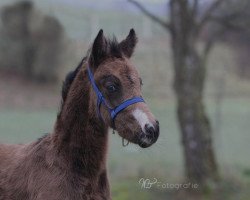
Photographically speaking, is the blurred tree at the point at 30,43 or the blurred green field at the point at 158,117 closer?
the blurred green field at the point at 158,117

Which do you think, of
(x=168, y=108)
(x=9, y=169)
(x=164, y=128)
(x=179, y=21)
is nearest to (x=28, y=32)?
(x=168, y=108)

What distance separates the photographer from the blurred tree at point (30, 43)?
2712 centimetres

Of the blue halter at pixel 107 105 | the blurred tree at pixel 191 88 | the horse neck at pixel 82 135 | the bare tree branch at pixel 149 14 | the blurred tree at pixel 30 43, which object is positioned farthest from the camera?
the blurred tree at pixel 30 43

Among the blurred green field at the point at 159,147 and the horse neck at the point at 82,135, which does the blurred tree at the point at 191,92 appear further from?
the horse neck at the point at 82,135

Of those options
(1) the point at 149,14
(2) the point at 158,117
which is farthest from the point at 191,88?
(2) the point at 158,117

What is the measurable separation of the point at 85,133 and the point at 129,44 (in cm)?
97

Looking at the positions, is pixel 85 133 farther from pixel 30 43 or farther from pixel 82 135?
pixel 30 43

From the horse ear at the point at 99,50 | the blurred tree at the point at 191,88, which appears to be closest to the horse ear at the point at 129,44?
the horse ear at the point at 99,50

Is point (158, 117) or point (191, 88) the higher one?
point (158, 117)

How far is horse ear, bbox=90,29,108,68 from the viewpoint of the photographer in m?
5.35

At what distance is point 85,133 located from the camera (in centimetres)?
552

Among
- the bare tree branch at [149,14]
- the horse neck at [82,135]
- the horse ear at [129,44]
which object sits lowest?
the horse neck at [82,135]

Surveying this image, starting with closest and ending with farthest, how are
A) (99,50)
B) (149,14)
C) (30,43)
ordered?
(99,50) < (149,14) < (30,43)

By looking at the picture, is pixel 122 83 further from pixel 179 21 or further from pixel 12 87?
pixel 12 87
